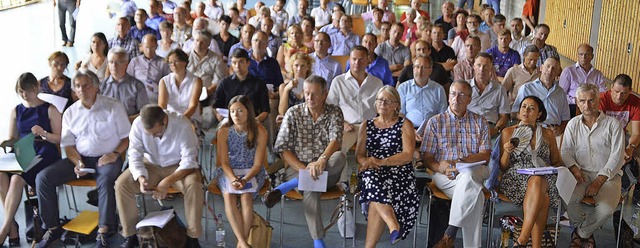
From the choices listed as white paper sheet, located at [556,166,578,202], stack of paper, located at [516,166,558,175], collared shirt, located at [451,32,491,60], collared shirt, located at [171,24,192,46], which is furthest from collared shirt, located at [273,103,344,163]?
collared shirt, located at [171,24,192,46]

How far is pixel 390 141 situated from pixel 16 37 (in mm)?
12913

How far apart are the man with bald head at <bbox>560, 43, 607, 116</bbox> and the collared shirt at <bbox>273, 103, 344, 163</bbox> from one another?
2909 millimetres

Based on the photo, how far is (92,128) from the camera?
5070mm

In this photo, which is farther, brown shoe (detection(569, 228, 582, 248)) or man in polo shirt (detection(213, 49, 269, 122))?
man in polo shirt (detection(213, 49, 269, 122))

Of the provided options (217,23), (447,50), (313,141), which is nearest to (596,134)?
(313,141)

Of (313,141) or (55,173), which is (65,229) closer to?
Answer: (55,173)

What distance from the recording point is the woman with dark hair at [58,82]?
5707 millimetres

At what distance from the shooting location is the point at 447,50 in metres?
8.02

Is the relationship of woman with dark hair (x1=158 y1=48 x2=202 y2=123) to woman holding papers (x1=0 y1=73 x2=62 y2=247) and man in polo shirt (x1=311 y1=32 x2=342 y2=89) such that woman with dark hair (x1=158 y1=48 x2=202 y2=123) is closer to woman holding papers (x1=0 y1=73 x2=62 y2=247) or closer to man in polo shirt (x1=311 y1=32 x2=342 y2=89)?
woman holding papers (x1=0 y1=73 x2=62 y2=247)

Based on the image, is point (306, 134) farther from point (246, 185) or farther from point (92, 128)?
point (92, 128)

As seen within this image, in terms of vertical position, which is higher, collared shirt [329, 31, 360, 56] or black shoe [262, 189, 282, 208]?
collared shirt [329, 31, 360, 56]

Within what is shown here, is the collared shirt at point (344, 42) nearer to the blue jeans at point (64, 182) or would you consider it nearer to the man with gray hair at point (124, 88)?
the man with gray hair at point (124, 88)

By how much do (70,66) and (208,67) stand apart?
5521 millimetres

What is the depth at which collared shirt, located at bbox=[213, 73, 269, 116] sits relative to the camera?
6016mm
